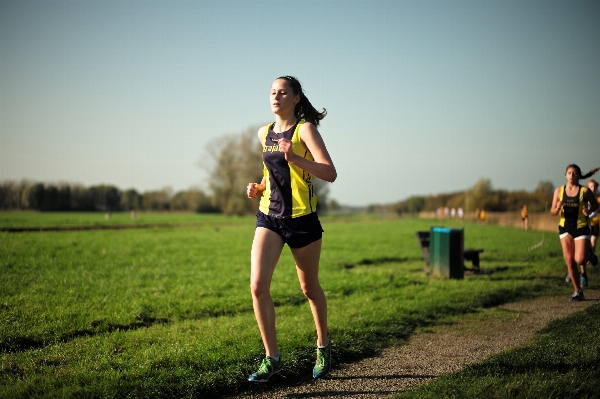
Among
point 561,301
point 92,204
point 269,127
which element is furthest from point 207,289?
point 92,204

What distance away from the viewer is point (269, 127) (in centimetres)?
467

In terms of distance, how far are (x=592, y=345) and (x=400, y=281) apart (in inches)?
230

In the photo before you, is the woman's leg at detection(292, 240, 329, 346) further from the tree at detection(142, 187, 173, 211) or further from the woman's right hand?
the tree at detection(142, 187, 173, 211)

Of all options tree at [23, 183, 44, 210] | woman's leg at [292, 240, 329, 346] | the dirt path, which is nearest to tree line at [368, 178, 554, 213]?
the dirt path

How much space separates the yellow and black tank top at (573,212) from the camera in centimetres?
887

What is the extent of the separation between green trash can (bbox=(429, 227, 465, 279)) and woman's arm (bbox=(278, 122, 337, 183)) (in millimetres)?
8201

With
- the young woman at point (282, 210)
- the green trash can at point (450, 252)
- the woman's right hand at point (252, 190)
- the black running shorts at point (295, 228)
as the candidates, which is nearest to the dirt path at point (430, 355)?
the young woman at point (282, 210)

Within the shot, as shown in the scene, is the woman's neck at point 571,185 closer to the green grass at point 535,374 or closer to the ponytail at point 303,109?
the green grass at point 535,374

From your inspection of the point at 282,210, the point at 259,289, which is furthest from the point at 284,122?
the point at 259,289

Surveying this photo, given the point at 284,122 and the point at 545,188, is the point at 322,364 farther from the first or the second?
the point at 545,188

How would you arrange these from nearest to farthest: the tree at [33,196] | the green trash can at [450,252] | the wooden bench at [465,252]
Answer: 1. the green trash can at [450,252]
2. the wooden bench at [465,252]
3. the tree at [33,196]

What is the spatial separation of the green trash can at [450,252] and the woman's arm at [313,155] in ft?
26.9

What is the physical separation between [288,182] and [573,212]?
A: 22.0 feet

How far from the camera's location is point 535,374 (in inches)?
177
